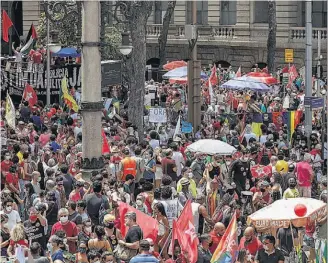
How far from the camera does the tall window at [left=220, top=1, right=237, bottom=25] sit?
49.7 meters

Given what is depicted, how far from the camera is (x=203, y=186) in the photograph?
19.0 meters

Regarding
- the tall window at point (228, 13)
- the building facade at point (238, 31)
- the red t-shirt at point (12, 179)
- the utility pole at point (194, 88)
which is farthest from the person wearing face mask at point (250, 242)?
the tall window at point (228, 13)

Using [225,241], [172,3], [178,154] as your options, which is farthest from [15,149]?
[172,3]

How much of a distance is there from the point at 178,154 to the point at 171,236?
630 cm

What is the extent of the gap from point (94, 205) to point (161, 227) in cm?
159

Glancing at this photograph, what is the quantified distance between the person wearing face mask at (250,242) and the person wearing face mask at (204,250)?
0.56 m

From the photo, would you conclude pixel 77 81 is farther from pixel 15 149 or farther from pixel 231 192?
pixel 231 192

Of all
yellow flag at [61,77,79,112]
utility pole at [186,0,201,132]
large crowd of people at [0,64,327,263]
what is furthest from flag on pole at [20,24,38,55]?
utility pole at [186,0,201,132]

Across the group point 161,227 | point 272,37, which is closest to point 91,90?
point 161,227

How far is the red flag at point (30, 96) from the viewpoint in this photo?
97.8ft

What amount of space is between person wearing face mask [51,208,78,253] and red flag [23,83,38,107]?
14.7 metres

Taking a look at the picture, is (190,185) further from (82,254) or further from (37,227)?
(82,254)

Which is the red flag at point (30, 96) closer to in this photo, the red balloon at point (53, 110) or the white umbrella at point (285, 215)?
the red balloon at point (53, 110)

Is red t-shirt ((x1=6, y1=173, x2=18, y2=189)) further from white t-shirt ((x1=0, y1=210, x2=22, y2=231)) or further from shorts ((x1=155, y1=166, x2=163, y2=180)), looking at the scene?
white t-shirt ((x1=0, y1=210, x2=22, y2=231))
